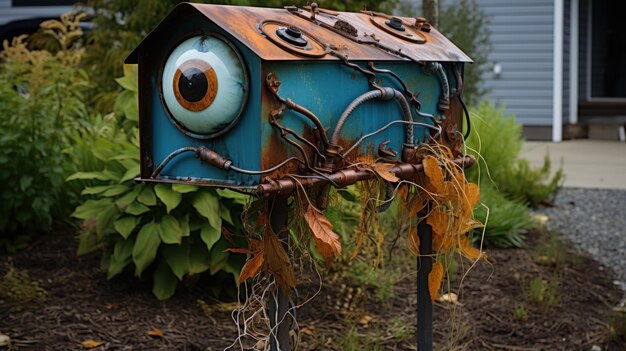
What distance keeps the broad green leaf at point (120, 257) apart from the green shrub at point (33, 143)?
1.04 metres

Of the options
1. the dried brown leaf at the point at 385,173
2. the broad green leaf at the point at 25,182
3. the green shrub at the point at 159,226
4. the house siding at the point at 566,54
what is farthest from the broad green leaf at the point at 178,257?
the house siding at the point at 566,54

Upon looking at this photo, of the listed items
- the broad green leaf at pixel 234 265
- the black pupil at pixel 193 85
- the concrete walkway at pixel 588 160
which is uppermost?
the black pupil at pixel 193 85

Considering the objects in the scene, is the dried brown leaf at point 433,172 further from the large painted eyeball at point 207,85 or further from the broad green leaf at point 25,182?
the broad green leaf at point 25,182

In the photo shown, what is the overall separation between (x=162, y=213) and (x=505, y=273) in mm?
2242

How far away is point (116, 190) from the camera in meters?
4.57

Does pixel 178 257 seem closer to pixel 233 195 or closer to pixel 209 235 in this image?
pixel 209 235

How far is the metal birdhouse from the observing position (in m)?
2.53

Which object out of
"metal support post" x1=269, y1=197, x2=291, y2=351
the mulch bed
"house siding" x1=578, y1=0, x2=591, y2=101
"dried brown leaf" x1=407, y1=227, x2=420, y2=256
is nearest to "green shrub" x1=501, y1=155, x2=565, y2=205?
the mulch bed

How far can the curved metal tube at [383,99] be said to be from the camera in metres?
2.78

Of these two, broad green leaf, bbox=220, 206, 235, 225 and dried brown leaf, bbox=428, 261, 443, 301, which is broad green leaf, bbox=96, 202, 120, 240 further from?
dried brown leaf, bbox=428, 261, 443, 301

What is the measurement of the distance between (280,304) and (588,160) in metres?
9.69

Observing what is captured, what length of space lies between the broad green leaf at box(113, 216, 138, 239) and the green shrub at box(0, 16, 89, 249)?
3.67 ft

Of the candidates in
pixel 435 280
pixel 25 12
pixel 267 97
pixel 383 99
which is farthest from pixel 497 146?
pixel 25 12

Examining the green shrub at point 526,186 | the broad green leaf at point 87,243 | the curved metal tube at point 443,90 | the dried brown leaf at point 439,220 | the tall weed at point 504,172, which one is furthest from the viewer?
the green shrub at point 526,186
